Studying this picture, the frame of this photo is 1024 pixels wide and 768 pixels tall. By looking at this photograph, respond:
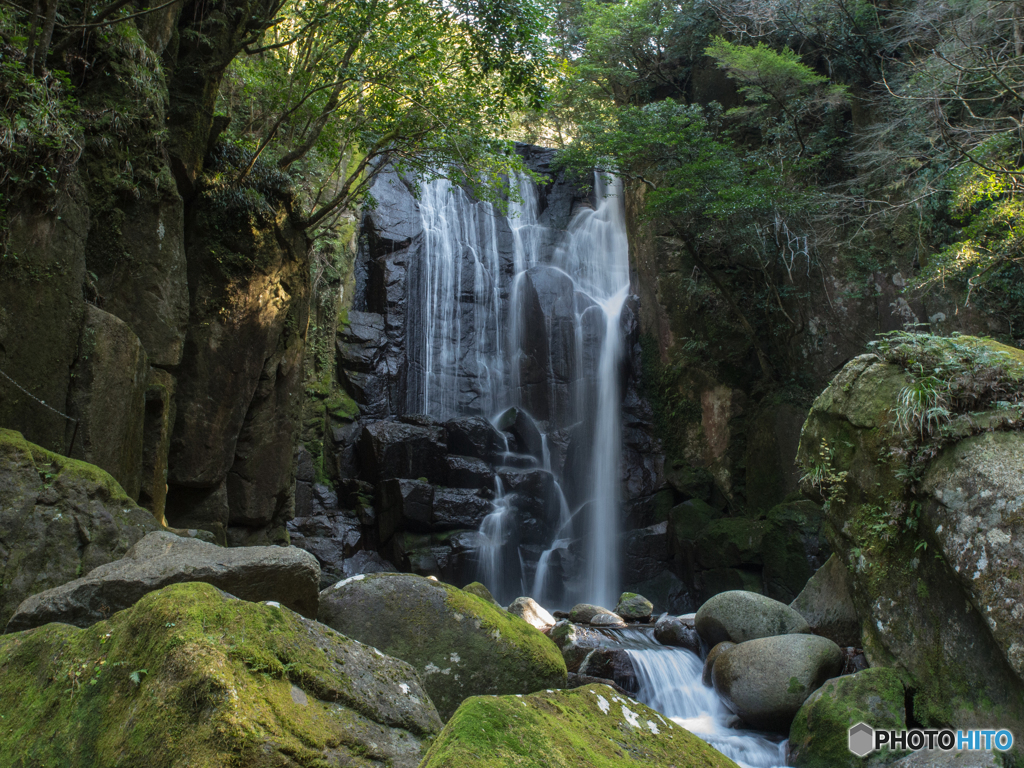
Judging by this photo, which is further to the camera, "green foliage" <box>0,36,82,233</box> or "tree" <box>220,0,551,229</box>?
"tree" <box>220,0,551,229</box>

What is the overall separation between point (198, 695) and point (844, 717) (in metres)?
5.64

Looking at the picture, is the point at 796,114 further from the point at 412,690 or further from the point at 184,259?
the point at 412,690

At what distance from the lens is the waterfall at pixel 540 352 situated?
569 inches

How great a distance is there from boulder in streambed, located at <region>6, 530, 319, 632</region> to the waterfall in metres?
9.89

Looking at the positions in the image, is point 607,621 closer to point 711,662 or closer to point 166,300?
point 711,662

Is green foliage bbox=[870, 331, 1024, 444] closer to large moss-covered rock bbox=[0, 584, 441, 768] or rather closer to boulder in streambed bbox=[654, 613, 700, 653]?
boulder in streambed bbox=[654, 613, 700, 653]

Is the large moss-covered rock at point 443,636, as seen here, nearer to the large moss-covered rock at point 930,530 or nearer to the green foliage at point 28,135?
the large moss-covered rock at point 930,530

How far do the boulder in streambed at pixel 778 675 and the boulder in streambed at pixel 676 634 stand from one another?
1.69 meters

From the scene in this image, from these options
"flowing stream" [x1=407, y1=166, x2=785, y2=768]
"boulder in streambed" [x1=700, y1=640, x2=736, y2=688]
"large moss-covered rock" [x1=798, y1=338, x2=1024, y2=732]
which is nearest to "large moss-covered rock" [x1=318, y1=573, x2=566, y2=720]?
"large moss-covered rock" [x1=798, y1=338, x2=1024, y2=732]

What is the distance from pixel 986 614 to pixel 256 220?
935 centimetres

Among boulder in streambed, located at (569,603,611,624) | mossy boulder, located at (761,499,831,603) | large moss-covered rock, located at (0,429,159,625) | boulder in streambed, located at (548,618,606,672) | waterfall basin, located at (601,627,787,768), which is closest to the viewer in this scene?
large moss-covered rock, located at (0,429,159,625)

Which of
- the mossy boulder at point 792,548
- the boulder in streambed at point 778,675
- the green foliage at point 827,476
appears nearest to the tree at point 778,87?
the mossy boulder at point 792,548

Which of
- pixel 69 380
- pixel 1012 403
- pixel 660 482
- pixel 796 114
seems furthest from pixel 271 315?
pixel 796 114

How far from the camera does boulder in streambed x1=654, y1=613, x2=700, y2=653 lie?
8.83 m
